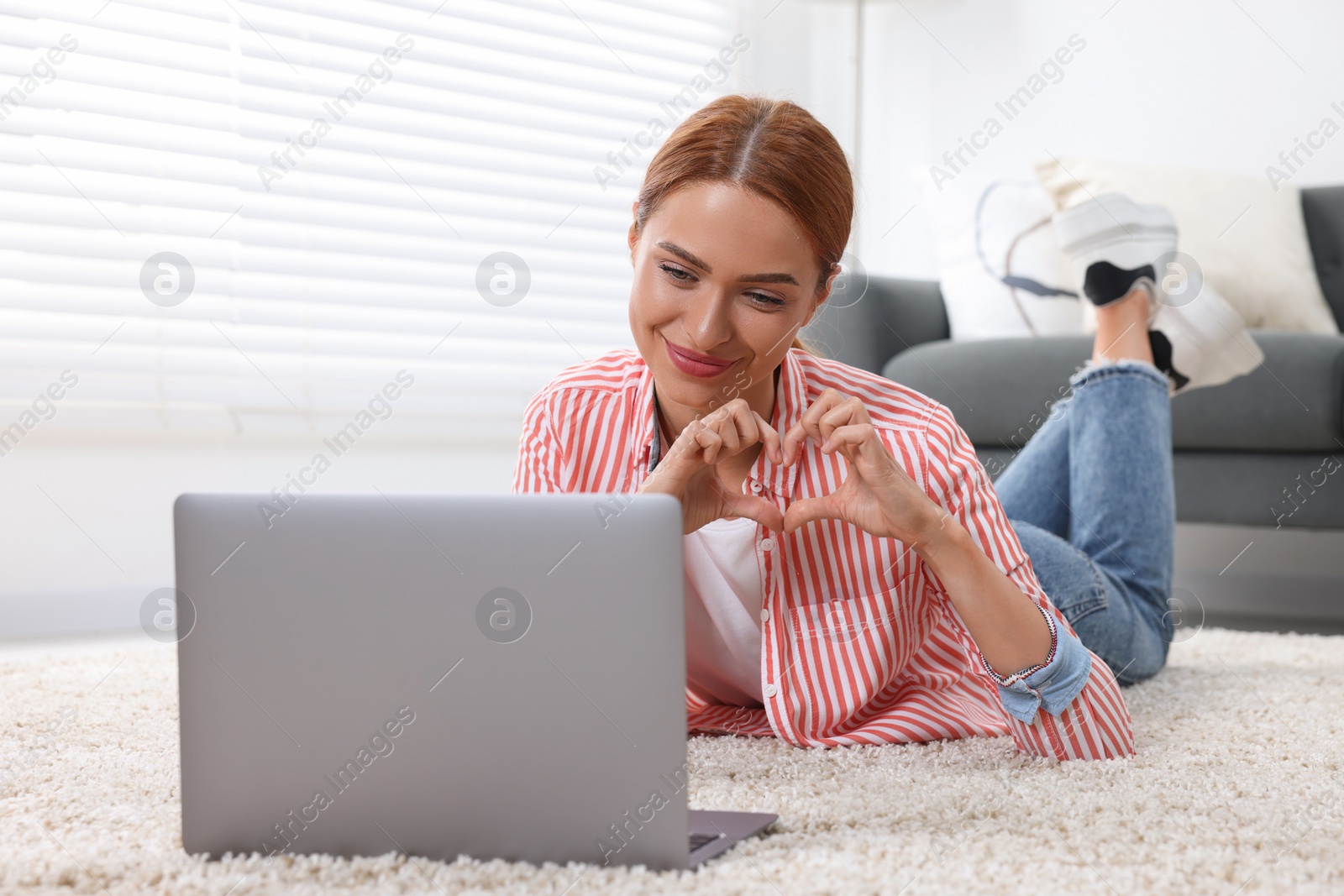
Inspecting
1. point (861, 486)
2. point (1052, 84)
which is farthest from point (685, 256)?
point (1052, 84)

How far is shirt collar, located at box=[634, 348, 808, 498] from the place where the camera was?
108 centimetres

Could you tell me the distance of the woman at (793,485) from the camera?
0.98 metres

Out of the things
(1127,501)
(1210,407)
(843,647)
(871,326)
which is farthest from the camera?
(871,326)

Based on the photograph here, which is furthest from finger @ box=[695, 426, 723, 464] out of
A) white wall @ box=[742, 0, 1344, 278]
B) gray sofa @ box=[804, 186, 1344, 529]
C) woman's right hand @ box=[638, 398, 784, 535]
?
white wall @ box=[742, 0, 1344, 278]

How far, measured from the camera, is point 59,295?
2143 mm

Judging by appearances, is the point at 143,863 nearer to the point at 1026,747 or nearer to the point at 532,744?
the point at 532,744

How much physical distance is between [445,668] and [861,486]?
43 cm

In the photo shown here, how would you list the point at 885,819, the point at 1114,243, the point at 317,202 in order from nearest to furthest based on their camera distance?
the point at 885,819 → the point at 1114,243 → the point at 317,202

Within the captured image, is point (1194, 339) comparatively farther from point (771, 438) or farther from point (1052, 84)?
point (1052, 84)

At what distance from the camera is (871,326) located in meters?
2.35

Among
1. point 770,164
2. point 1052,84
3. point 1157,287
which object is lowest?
point 1157,287

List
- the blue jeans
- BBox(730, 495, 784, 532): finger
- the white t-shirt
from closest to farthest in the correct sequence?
BBox(730, 495, 784, 532): finger → the white t-shirt → the blue jeans

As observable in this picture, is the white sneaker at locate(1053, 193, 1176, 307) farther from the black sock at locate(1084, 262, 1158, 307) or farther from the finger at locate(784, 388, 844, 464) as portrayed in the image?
the finger at locate(784, 388, 844, 464)

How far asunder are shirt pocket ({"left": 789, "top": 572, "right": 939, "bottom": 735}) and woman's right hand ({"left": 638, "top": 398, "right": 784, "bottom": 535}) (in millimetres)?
118
